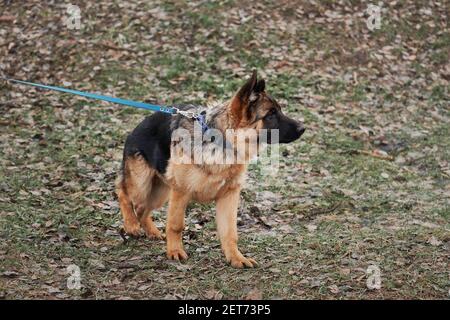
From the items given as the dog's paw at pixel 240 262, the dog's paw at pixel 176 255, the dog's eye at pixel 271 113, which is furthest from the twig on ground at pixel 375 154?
the dog's paw at pixel 176 255

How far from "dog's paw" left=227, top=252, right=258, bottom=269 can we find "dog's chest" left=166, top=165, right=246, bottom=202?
0.63 meters

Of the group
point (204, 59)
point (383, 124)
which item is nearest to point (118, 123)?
point (204, 59)

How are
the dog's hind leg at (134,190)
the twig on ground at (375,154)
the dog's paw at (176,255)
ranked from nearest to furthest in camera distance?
the dog's paw at (176,255) < the dog's hind leg at (134,190) < the twig on ground at (375,154)

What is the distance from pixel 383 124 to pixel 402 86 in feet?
5.45

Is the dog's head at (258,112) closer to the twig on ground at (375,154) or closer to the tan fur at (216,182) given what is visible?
the tan fur at (216,182)

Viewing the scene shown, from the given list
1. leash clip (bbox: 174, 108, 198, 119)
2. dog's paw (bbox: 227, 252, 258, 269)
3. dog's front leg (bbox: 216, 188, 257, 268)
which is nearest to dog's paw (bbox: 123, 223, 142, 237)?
dog's front leg (bbox: 216, 188, 257, 268)

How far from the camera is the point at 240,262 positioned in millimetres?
5855

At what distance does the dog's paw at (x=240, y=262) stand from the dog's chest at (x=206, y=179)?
2.05 ft

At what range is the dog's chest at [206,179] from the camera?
224 inches

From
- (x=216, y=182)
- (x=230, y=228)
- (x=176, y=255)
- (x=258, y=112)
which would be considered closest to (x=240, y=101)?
(x=258, y=112)

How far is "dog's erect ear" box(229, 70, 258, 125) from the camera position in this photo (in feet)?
18.0

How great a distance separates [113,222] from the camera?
7.08m

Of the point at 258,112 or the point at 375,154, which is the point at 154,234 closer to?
the point at 258,112

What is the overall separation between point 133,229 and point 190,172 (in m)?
1.30
